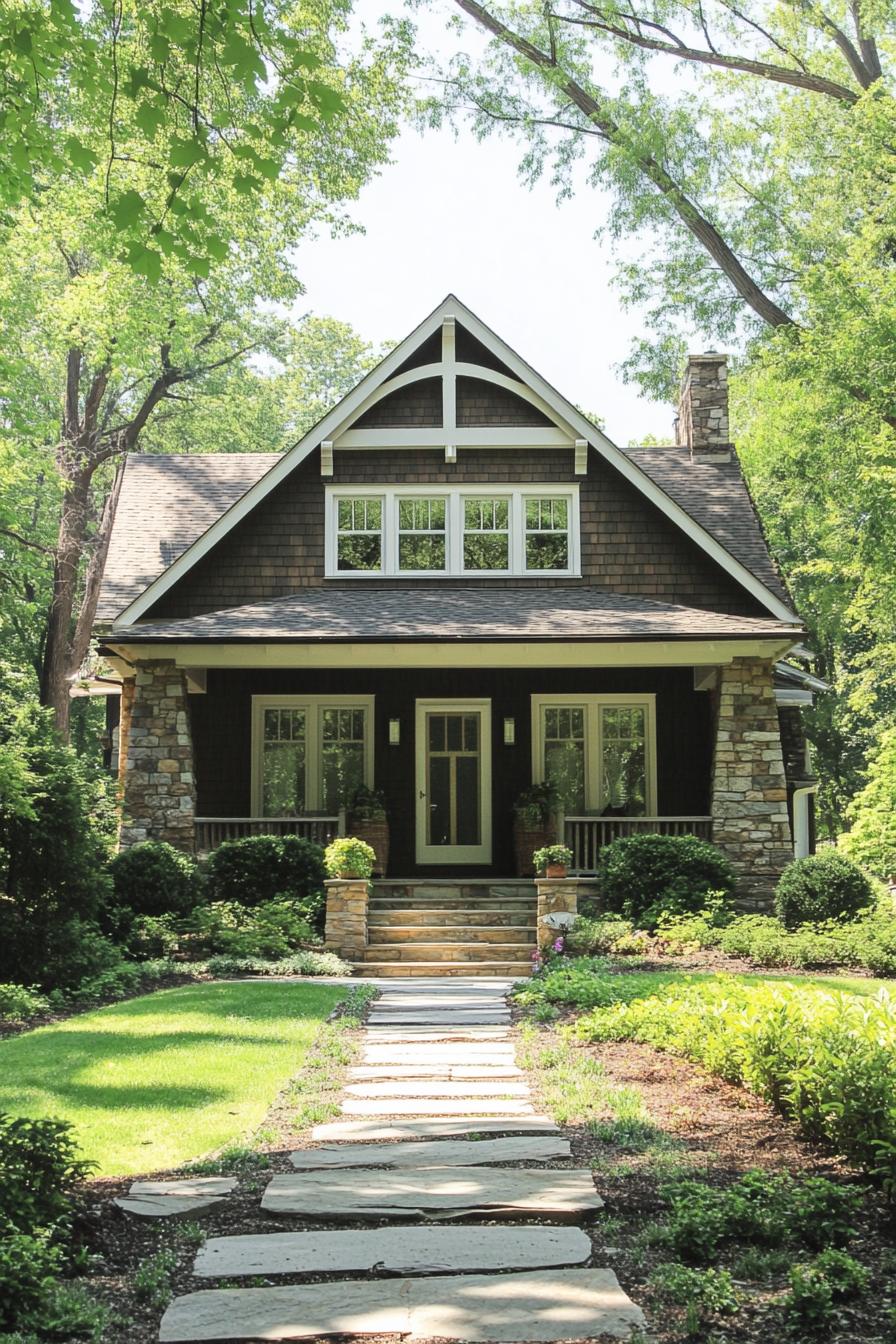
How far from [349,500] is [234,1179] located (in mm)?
12729

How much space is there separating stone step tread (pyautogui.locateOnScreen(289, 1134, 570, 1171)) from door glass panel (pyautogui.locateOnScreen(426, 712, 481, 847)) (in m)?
10.8

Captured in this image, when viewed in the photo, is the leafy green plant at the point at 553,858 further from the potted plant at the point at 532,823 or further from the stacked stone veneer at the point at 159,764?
the stacked stone veneer at the point at 159,764

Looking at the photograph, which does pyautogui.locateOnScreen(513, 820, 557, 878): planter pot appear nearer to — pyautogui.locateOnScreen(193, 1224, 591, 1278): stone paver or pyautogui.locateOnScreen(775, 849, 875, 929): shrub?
pyautogui.locateOnScreen(775, 849, 875, 929): shrub

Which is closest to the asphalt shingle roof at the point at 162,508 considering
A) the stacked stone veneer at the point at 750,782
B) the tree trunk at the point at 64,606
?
the stacked stone veneer at the point at 750,782

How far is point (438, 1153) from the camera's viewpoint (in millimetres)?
5621

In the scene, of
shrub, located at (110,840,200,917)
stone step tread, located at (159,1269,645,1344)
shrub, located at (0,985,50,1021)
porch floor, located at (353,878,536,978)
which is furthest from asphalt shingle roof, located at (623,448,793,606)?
stone step tread, located at (159,1269,645,1344)

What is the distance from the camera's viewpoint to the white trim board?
16125 millimetres

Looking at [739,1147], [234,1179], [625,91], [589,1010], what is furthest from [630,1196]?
[625,91]

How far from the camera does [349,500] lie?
17125 millimetres

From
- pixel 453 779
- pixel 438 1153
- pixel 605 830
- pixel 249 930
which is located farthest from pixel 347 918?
pixel 438 1153

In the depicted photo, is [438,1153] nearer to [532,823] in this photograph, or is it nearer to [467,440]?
[532,823]

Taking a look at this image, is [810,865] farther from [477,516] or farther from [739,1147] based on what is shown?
[739,1147]

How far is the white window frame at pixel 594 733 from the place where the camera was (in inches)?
662

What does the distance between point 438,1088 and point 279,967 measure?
16.8 feet
